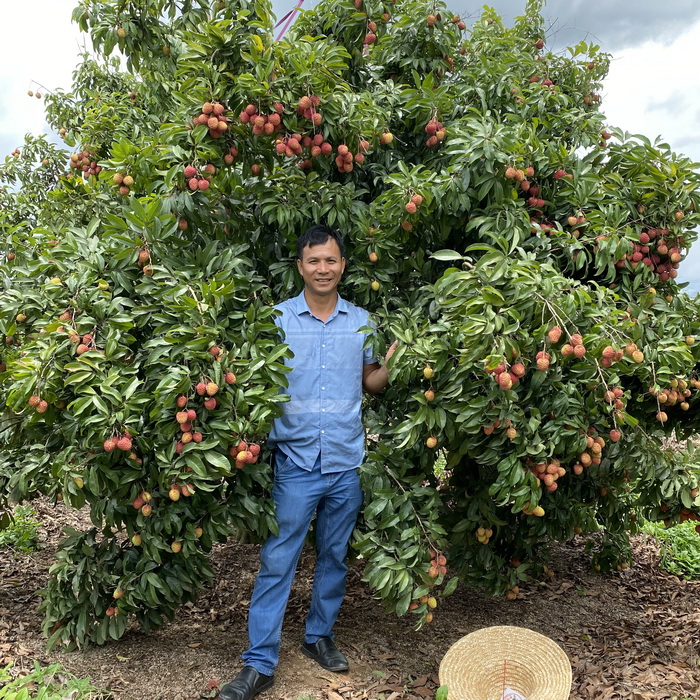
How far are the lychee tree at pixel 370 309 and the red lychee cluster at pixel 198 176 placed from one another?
0.01 m

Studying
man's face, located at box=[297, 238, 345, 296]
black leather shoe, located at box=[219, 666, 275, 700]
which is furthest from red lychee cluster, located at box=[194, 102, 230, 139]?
black leather shoe, located at box=[219, 666, 275, 700]

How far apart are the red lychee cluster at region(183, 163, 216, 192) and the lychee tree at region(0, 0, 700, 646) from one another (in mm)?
10

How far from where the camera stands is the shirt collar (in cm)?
296

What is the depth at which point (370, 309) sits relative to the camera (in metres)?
3.25

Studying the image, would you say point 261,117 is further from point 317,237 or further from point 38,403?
point 38,403

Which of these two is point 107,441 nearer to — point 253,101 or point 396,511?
point 396,511

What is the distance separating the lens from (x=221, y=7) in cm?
343

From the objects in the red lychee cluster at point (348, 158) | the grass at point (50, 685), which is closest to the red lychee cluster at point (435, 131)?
the red lychee cluster at point (348, 158)

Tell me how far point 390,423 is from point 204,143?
145 cm

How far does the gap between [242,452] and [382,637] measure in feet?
5.82

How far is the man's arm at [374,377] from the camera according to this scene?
2980 millimetres

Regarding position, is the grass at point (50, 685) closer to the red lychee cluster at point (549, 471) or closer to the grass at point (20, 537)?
the grass at point (20, 537)

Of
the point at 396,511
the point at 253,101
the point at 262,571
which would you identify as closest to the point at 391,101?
the point at 253,101

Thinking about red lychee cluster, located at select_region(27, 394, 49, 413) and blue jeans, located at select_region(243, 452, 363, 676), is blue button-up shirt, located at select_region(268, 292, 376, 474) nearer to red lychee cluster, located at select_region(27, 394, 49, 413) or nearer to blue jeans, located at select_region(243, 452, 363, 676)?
blue jeans, located at select_region(243, 452, 363, 676)
